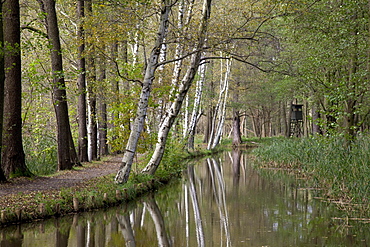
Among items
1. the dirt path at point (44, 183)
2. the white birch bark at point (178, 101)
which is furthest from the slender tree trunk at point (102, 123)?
the white birch bark at point (178, 101)

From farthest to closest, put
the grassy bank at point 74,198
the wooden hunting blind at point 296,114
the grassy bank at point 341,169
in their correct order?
the wooden hunting blind at point 296,114
the grassy bank at point 341,169
the grassy bank at point 74,198

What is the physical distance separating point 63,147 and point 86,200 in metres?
5.22

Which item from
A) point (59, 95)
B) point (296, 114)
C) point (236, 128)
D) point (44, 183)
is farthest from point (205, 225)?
point (236, 128)

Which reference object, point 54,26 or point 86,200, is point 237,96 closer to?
point 54,26

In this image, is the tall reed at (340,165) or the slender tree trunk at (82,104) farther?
the slender tree trunk at (82,104)

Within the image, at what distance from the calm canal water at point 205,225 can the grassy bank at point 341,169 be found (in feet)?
1.61

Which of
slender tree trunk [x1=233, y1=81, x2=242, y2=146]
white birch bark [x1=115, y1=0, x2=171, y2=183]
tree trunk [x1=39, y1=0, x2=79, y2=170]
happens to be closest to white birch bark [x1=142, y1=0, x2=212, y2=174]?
white birch bark [x1=115, y1=0, x2=171, y2=183]

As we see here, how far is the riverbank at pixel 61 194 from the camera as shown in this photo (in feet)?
24.1

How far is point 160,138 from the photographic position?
1182 centimetres

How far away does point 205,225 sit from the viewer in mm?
7859

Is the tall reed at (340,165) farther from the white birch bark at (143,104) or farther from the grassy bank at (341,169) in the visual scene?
the white birch bark at (143,104)

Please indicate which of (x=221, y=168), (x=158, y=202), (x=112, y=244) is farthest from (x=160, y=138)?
(x=221, y=168)

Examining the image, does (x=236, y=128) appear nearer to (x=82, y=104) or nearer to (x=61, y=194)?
(x=82, y=104)

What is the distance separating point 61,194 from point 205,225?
299 cm
